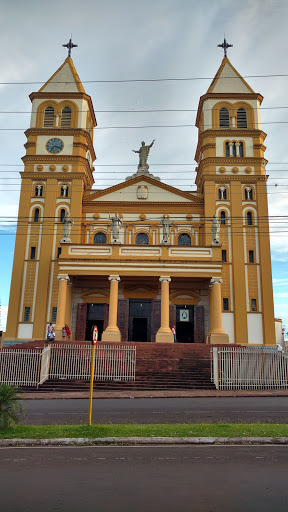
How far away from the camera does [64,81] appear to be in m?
38.1

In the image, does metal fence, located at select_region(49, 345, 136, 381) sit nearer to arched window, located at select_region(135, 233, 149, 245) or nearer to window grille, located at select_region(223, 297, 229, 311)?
window grille, located at select_region(223, 297, 229, 311)

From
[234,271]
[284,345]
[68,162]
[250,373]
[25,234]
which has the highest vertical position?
[68,162]

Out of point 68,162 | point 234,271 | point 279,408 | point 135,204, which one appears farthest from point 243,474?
point 68,162

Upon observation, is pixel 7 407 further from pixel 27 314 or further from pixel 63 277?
pixel 27 314

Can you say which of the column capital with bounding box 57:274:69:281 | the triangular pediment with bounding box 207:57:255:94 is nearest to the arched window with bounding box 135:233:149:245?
the column capital with bounding box 57:274:69:281

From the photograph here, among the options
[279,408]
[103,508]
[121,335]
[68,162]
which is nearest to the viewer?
[103,508]

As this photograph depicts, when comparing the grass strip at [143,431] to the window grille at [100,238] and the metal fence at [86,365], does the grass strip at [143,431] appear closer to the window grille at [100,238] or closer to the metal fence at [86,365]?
the metal fence at [86,365]

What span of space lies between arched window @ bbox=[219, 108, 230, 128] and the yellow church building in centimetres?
12

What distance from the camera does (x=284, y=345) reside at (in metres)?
31.4

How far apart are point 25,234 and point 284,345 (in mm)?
21491

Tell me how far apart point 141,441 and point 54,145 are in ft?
100

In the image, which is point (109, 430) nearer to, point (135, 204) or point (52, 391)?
point (52, 391)

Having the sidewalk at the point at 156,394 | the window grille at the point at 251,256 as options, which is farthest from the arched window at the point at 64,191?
the sidewalk at the point at 156,394

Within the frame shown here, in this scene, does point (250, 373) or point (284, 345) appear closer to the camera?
point (250, 373)
